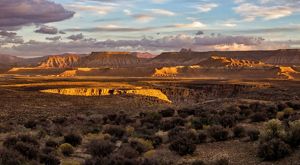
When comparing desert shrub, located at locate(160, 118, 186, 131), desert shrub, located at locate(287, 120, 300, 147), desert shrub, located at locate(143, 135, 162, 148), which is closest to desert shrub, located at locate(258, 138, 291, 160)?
desert shrub, located at locate(287, 120, 300, 147)

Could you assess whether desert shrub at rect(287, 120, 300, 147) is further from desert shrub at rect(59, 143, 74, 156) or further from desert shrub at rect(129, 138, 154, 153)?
desert shrub at rect(59, 143, 74, 156)

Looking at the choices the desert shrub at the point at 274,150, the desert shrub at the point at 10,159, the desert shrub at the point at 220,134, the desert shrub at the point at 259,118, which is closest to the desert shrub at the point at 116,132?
the desert shrub at the point at 220,134

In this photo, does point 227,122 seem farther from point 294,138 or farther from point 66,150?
point 66,150

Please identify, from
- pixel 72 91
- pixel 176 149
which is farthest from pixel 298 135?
pixel 72 91

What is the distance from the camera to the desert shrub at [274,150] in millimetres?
16433

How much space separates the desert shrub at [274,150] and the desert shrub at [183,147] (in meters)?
3.05

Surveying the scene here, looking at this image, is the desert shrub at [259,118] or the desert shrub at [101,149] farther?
the desert shrub at [259,118]

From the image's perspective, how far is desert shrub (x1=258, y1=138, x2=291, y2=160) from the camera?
Result: 647 inches

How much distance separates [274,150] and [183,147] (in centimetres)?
397

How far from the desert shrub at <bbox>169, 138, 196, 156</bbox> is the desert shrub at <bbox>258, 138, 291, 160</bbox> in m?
3.05

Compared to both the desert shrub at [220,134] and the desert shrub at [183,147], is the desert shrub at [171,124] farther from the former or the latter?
the desert shrub at [183,147]

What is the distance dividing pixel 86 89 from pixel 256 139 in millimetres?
80224

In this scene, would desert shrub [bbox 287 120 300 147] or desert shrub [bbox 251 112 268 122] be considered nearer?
desert shrub [bbox 287 120 300 147]

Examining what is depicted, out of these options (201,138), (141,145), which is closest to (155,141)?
(141,145)
